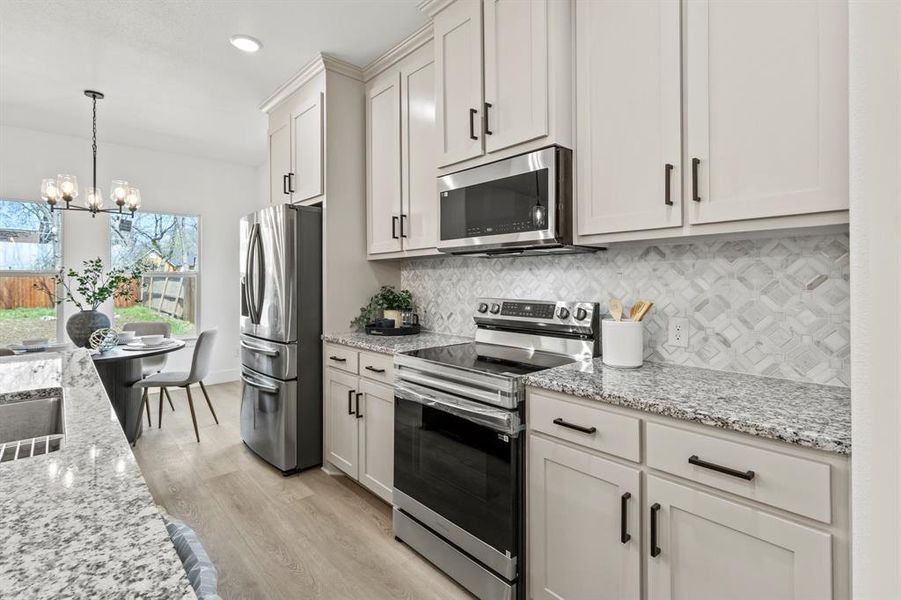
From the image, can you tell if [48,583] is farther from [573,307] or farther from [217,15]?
[217,15]

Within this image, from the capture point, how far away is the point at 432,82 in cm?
260

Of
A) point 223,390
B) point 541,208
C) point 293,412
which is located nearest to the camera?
point 541,208

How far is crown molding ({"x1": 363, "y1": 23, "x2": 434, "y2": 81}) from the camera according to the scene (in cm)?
260

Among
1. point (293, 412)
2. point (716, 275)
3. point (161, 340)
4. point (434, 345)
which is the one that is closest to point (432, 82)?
point (434, 345)

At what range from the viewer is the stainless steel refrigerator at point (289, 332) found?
292 centimetres

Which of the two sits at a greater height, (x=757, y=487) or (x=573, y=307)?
(x=573, y=307)

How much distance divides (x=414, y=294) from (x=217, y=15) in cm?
193

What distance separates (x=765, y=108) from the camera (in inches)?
54.9

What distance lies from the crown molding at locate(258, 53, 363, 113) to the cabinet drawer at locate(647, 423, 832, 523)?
9.10 ft

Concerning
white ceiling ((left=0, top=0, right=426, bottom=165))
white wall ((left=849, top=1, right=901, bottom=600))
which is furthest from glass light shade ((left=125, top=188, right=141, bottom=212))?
white wall ((left=849, top=1, right=901, bottom=600))

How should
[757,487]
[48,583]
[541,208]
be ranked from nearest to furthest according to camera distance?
[48,583] < [757,487] < [541,208]

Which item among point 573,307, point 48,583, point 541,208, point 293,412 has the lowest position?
point 293,412

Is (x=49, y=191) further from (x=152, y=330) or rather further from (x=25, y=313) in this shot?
(x=25, y=313)

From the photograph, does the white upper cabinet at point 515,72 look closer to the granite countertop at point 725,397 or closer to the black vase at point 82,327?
the granite countertop at point 725,397
